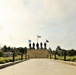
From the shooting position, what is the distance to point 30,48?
276ft

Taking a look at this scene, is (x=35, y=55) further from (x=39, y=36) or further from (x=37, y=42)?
(x=39, y=36)

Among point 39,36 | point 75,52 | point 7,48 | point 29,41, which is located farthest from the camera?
point 7,48

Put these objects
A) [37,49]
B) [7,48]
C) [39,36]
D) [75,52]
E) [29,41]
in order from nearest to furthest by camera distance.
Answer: [39,36] → [29,41] → [37,49] → [75,52] → [7,48]

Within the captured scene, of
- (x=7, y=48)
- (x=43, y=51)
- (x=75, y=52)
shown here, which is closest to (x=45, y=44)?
(x=43, y=51)

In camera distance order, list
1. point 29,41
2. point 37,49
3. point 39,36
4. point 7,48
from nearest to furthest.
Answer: point 39,36, point 29,41, point 37,49, point 7,48

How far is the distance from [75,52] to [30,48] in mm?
42625

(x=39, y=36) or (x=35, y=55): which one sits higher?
(x=39, y=36)

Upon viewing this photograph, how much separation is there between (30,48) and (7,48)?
75.9 meters

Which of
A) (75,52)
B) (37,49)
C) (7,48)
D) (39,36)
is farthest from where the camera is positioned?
(7,48)

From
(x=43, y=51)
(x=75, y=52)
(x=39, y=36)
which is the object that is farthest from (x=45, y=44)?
(x=75, y=52)

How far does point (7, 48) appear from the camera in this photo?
15750cm

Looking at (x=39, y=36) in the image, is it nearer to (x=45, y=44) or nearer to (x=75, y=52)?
(x=45, y=44)

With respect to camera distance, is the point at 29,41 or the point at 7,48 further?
the point at 7,48

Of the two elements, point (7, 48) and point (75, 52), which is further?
point (7, 48)
